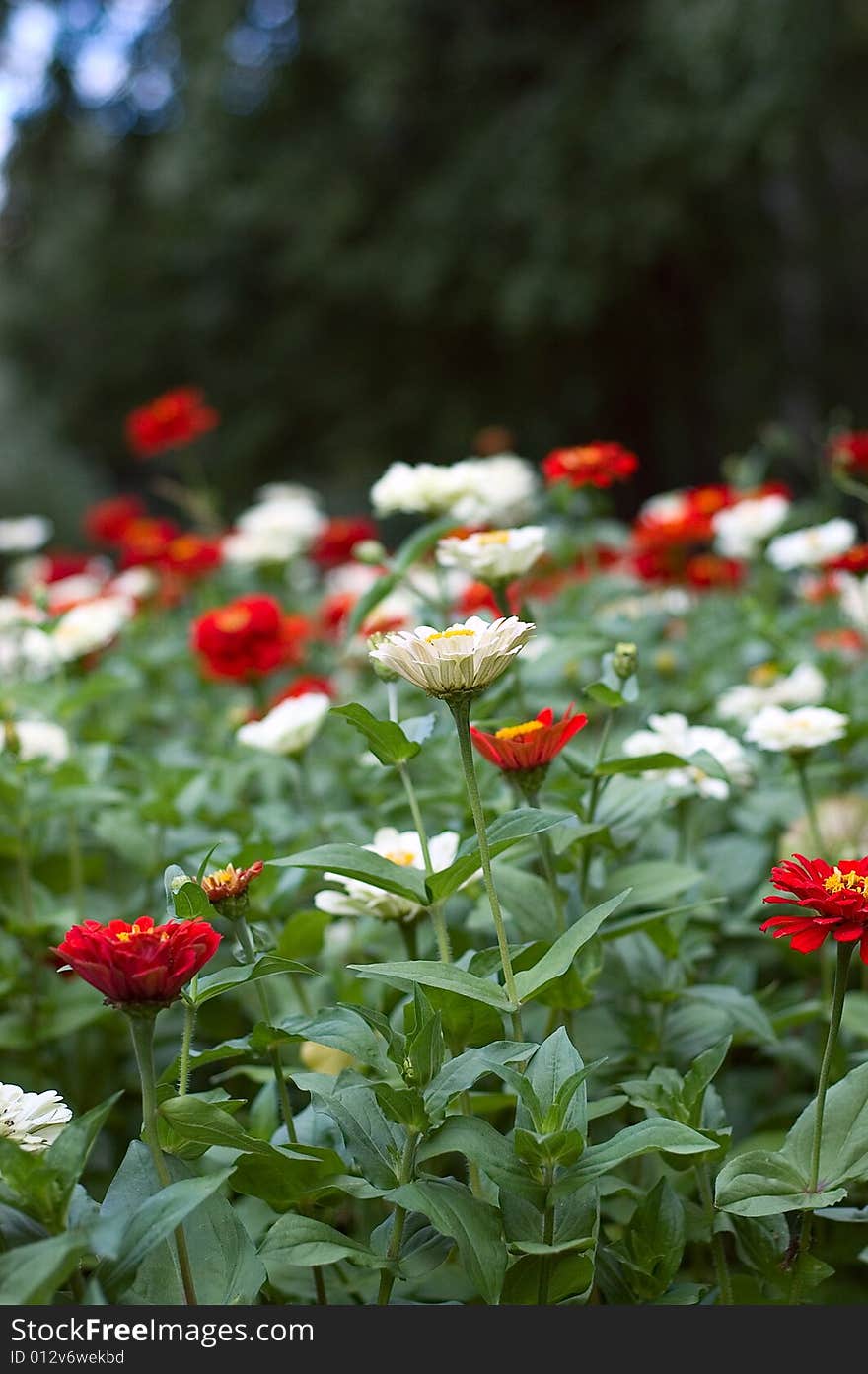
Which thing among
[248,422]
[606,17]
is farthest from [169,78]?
[606,17]

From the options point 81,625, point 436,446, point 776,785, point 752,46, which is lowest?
point 776,785

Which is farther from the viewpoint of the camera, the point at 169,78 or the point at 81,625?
the point at 169,78

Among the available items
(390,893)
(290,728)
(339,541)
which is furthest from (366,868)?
(339,541)

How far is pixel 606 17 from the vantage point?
6379mm

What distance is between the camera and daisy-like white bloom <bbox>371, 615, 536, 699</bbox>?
0.77m

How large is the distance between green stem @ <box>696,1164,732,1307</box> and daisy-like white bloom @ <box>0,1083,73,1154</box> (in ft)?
1.33

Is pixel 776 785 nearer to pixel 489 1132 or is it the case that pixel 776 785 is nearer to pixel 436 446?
pixel 489 1132

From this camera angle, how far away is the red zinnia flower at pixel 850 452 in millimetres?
1639

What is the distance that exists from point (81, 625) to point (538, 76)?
5.76 metres

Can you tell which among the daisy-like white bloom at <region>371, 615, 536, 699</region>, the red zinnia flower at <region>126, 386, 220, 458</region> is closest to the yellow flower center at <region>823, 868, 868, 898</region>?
the daisy-like white bloom at <region>371, 615, 536, 699</region>

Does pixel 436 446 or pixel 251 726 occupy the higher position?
pixel 436 446

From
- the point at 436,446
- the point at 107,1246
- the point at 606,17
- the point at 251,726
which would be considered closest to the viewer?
the point at 107,1246

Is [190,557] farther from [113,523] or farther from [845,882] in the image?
[845,882]

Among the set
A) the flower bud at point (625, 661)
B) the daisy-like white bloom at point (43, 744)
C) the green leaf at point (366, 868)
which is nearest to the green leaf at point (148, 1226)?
the green leaf at point (366, 868)
